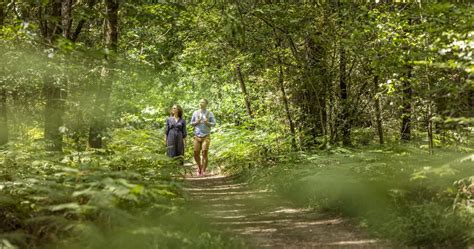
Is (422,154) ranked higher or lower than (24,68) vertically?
lower

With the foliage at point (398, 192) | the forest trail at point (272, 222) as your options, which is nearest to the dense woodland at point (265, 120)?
the foliage at point (398, 192)

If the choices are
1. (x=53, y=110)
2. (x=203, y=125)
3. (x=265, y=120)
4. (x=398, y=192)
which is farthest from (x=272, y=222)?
(x=265, y=120)

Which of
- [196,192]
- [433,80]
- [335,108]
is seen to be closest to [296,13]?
[335,108]

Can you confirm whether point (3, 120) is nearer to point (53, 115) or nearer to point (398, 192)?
point (53, 115)

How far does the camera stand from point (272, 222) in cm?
735

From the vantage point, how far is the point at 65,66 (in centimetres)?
936

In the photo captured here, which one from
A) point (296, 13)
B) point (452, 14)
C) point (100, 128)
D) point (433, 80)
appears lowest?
point (100, 128)

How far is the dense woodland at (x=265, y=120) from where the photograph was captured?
17.6ft

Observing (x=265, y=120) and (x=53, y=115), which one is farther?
(x=265, y=120)

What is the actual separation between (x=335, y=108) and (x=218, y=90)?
1229 cm

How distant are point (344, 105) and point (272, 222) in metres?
5.31

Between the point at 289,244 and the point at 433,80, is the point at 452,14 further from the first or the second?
the point at 289,244

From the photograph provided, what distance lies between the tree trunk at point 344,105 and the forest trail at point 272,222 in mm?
2915

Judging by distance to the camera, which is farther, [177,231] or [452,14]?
[452,14]
